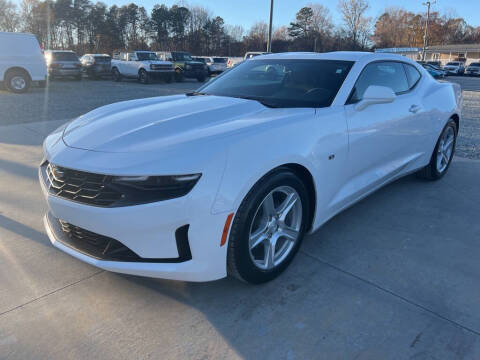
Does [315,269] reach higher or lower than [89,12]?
lower

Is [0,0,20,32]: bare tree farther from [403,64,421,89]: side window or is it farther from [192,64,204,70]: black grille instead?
[403,64,421,89]: side window

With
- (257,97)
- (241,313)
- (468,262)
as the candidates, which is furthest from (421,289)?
(257,97)

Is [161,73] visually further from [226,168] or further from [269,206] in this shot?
[226,168]

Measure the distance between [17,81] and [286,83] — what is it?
14.2m

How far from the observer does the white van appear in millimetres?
13906

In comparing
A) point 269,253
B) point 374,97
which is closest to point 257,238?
point 269,253

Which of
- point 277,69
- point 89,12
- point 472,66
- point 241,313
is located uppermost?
point 89,12

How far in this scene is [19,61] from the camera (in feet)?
46.5

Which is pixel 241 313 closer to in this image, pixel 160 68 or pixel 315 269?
pixel 315 269

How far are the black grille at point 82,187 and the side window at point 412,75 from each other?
3335mm

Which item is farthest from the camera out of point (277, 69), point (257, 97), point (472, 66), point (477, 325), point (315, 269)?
point (472, 66)

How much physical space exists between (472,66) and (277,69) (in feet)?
157

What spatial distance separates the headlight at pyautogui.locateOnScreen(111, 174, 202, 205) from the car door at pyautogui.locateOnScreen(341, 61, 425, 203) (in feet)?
4.91

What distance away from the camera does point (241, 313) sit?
2293mm
